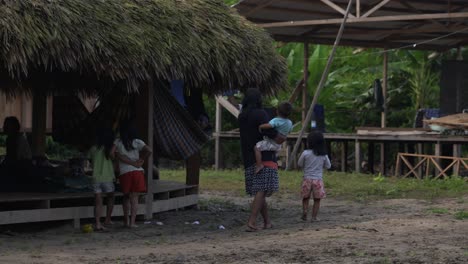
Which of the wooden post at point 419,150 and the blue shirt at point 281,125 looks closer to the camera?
the blue shirt at point 281,125

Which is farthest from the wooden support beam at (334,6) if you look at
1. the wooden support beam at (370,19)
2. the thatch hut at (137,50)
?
the thatch hut at (137,50)

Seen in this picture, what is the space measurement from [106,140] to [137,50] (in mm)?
Answer: 1160

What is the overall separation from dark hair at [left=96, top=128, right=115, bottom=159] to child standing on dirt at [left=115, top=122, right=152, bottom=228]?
0.09 meters

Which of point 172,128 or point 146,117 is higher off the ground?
point 146,117

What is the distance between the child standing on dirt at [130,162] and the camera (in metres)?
11.2

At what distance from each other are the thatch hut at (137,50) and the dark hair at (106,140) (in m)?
0.58

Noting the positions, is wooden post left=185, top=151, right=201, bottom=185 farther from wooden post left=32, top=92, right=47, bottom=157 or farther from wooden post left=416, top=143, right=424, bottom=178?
wooden post left=416, top=143, right=424, bottom=178

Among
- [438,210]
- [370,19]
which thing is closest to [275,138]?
[438,210]

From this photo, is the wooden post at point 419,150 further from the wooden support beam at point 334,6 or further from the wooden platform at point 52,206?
the wooden platform at point 52,206

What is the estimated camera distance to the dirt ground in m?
8.81

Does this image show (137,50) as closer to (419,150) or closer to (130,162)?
(130,162)

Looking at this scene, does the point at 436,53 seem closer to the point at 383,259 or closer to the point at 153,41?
the point at 153,41

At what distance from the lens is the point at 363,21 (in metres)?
18.7

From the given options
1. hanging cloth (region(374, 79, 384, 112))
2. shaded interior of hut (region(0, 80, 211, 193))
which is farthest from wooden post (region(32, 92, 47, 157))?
hanging cloth (region(374, 79, 384, 112))
